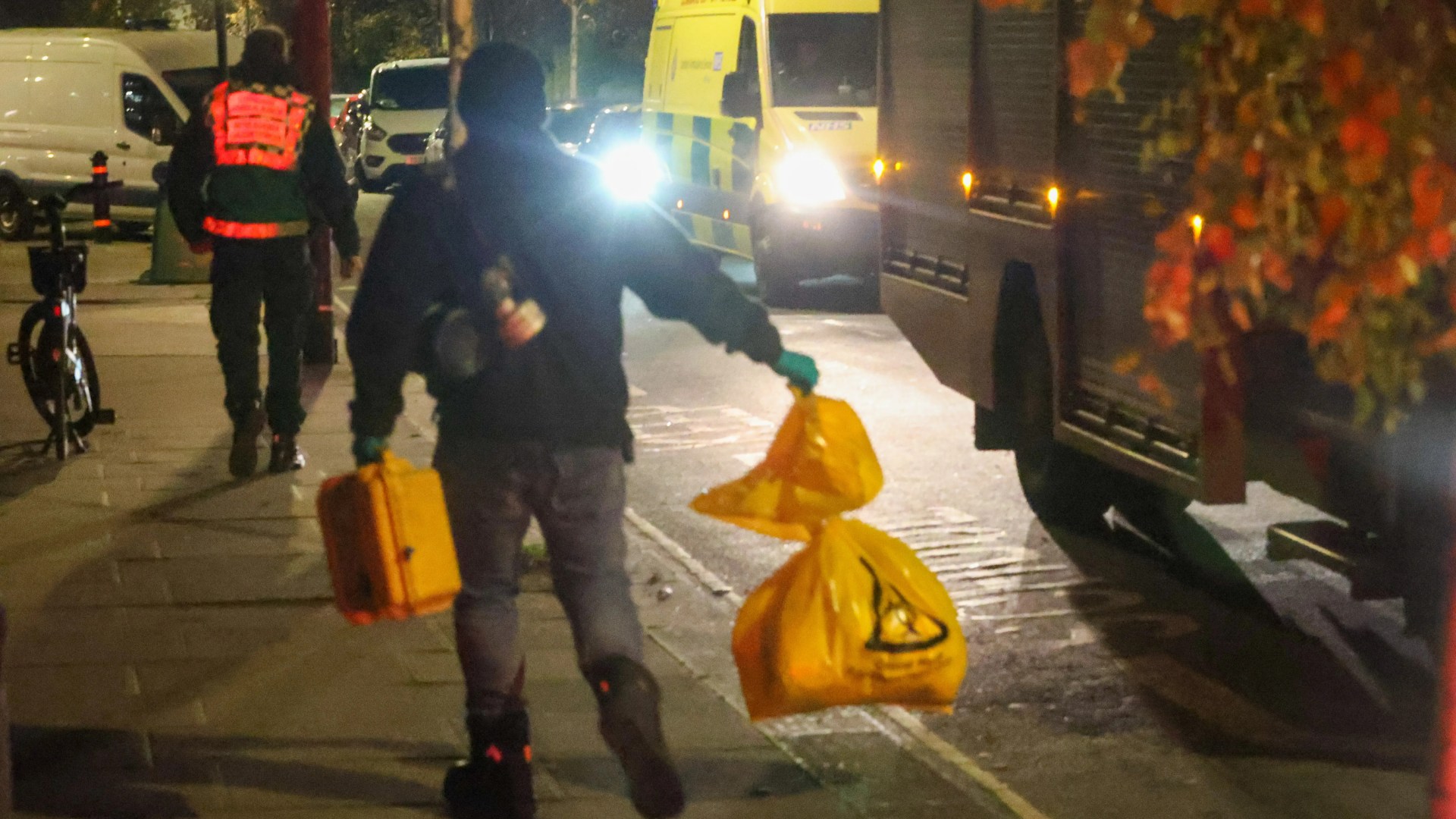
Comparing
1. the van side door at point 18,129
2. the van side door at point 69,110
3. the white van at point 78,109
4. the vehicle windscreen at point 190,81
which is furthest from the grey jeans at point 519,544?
the van side door at point 18,129

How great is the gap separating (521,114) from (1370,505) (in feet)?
9.13

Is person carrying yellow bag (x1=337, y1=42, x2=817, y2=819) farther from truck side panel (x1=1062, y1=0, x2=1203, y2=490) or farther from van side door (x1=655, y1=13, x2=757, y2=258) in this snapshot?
van side door (x1=655, y1=13, x2=757, y2=258)

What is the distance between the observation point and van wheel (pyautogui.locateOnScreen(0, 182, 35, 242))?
2233 cm

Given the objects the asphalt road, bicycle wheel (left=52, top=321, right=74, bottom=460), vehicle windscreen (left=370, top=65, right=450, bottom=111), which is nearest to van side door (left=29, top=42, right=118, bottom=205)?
vehicle windscreen (left=370, top=65, right=450, bottom=111)

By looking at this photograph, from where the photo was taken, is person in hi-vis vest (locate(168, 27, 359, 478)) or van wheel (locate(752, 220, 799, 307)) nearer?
person in hi-vis vest (locate(168, 27, 359, 478))

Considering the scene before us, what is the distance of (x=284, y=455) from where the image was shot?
909 cm

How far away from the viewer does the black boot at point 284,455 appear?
9.05 meters

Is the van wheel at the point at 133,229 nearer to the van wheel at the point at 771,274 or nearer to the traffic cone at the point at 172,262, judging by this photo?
the traffic cone at the point at 172,262

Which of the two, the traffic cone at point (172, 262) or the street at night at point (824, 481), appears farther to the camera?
the traffic cone at point (172, 262)

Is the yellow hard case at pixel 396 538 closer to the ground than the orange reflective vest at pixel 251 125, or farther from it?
closer to the ground

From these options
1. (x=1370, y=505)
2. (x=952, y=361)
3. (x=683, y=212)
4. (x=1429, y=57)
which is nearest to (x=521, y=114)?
(x=1429, y=57)

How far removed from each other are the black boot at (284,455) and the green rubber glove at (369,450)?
4.58 m

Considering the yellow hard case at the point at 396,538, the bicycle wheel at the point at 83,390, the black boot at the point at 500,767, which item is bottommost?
the black boot at the point at 500,767

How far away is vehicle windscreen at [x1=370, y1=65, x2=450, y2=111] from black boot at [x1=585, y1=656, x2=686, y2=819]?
25907mm
